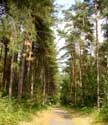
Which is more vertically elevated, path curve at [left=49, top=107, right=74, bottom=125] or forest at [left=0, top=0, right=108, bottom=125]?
forest at [left=0, top=0, right=108, bottom=125]

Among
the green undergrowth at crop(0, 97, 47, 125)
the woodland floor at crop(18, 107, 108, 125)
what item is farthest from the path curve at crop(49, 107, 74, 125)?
the green undergrowth at crop(0, 97, 47, 125)

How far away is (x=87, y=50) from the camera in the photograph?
151 feet

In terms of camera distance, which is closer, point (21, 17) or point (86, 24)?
point (21, 17)

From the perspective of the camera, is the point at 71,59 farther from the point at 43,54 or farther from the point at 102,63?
the point at 43,54

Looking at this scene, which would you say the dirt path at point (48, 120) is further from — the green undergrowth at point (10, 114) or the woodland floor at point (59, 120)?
the green undergrowth at point (10, 114)

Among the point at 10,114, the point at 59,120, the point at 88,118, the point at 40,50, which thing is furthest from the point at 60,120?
the point at 40,50

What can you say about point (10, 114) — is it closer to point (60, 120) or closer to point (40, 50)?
point (60, 120)

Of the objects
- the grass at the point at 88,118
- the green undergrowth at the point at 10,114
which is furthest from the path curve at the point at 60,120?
the green undergrowth at the point at 10,114

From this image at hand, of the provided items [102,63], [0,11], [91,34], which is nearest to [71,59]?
[102,63]

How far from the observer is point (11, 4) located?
551 inches

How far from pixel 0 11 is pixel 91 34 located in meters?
27.4

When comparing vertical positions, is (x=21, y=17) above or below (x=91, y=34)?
below

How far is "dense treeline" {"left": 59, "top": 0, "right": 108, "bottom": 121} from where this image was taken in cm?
2820

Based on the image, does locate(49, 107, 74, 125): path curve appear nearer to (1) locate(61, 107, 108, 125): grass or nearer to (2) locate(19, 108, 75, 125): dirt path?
(2) locate(19, 108, 75, 125): dirt path
